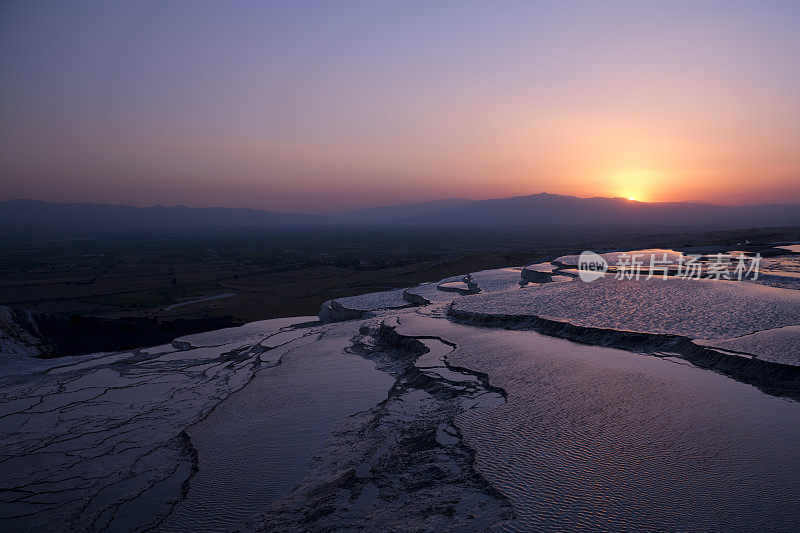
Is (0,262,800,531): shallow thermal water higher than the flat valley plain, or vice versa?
(0,262,800,531): shallow thermal water

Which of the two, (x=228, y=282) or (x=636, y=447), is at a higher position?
(x=636, y=447)

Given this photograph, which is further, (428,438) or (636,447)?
(428,438)

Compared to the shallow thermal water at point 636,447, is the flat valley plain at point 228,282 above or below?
below

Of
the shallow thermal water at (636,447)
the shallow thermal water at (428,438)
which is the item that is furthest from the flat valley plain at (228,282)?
the shallow thermal water at (636,447)

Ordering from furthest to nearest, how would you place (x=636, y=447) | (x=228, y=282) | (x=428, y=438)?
(x=228, y=282) → (x=428, y=438) → (x=636, y=447)

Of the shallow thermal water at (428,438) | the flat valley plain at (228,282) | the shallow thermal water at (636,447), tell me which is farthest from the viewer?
the flat valley plain at (228,282)

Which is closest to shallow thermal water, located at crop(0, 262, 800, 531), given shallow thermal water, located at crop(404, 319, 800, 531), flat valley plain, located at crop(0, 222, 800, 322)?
shallow thermal water, located at crop(404, 319, 800, 531)

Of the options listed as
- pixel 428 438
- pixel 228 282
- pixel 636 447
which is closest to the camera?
pixel 636 447

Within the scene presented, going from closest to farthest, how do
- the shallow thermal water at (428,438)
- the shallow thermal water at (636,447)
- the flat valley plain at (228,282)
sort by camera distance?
the shallow thermal water at (636,447), the shallow thermal water at (428,438), the flat valley plain at (228,282)

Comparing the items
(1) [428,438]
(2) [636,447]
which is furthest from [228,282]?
(2) [636,447]

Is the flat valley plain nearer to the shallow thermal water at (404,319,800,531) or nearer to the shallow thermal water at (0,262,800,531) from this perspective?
the shallow thermal water at (0,262,800,531)

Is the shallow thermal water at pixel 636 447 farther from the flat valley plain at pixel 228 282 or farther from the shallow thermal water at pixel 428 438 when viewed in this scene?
the flat valley plain at pixel 228 282

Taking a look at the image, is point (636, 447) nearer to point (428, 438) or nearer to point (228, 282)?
point (428, 438)
